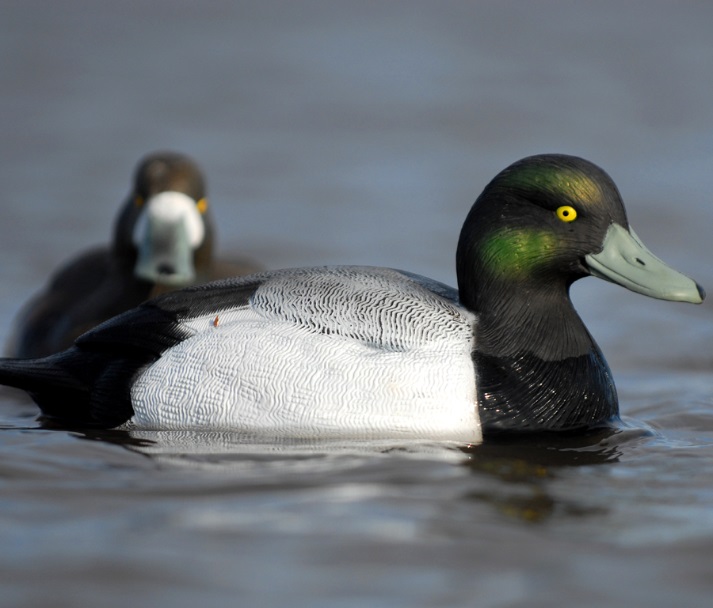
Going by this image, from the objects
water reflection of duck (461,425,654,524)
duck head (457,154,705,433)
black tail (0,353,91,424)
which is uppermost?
duck head (457,154,705,433)

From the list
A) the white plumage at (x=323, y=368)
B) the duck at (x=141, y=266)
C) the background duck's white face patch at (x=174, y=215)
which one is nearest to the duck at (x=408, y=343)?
the white plumage at (x=323, y=368)

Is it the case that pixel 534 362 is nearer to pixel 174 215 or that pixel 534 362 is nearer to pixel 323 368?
pixel 323 368

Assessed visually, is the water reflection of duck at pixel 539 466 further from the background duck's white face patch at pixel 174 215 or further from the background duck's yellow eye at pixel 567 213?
the background duck's white face patch at pixel 174 215

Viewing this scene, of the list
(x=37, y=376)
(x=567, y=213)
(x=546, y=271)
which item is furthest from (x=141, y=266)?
(x=567, y=213)

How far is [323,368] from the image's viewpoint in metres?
5.86

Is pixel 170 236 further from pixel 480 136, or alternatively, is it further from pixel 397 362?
pixel 480 136

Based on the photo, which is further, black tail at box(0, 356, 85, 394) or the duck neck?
black tail at box(0, 356, 85, 394)

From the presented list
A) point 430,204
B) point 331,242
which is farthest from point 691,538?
point 430,204

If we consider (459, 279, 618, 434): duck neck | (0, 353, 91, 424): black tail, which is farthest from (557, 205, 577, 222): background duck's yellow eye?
(0, 353, 91, 424): black tail

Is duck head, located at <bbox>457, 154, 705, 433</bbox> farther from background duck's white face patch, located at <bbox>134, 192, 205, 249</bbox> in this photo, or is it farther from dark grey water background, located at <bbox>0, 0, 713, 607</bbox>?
background duck's white face patch, located at <bbox>134, 192, 205, 249</bbox>

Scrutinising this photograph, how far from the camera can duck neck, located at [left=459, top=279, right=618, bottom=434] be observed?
595 centimetres

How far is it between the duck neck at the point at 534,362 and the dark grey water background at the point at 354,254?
0.51ft

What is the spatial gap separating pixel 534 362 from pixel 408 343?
2.00ft

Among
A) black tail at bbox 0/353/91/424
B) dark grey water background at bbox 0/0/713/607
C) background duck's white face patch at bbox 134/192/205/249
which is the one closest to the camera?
dark grey water background at bbox 0/0/713/607
